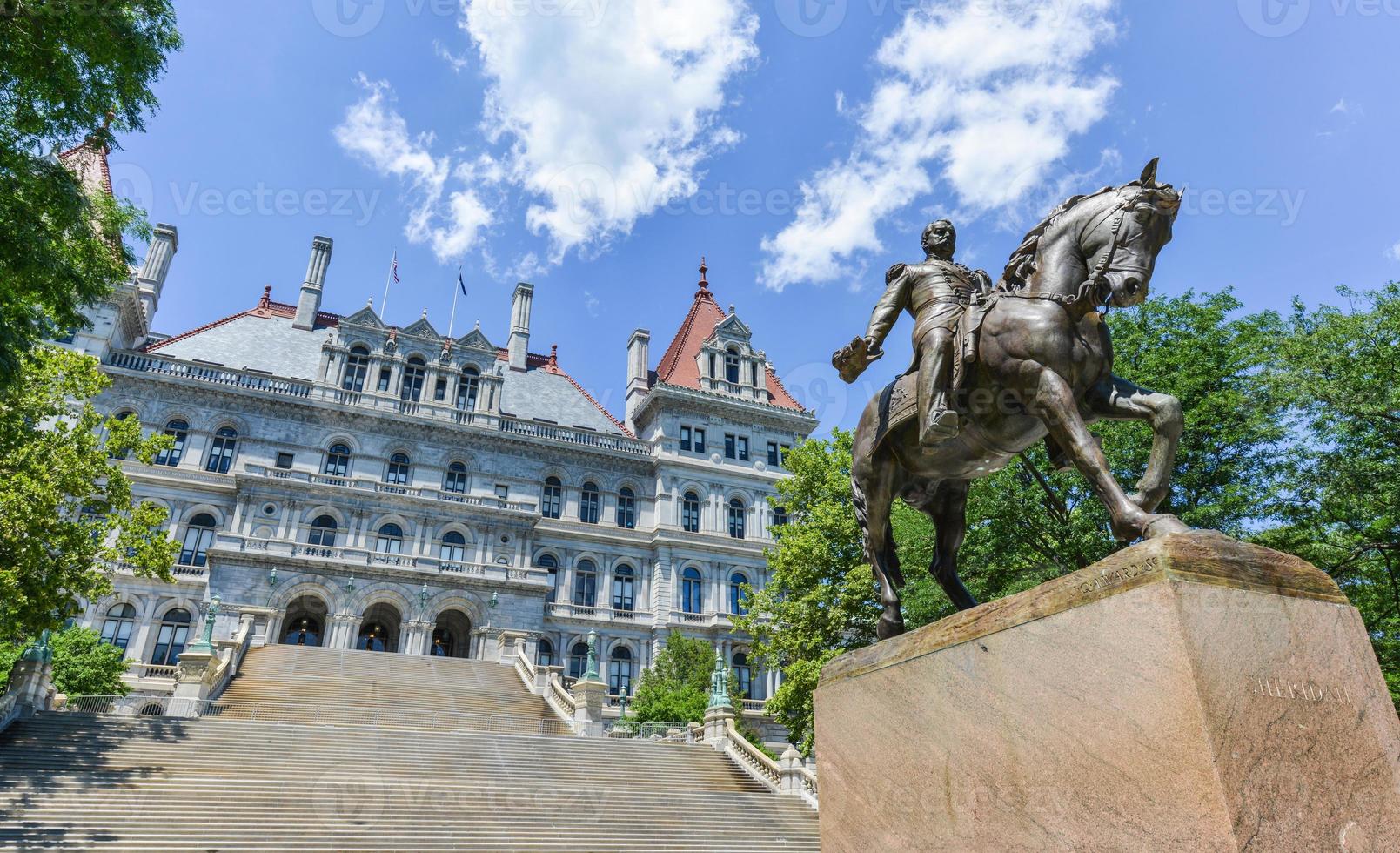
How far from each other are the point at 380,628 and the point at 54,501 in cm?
1983

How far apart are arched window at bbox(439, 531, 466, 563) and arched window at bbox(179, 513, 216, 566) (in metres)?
9.30

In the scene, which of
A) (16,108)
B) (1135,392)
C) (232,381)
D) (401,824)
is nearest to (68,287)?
(16,108)

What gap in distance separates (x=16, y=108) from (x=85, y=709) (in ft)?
51.9

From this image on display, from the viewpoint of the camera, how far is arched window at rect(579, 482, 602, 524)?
1672 inches

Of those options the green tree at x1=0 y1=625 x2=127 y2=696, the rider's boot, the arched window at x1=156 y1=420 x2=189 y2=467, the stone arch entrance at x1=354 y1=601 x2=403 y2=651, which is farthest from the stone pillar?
the arched window at x1=156 y1=420 x2=189 y2=467

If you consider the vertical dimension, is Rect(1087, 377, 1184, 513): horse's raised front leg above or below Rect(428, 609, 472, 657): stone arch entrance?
below

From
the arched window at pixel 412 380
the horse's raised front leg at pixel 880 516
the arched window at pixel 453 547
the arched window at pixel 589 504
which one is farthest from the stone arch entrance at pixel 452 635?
the horse's raised front leg at pixel 880 516

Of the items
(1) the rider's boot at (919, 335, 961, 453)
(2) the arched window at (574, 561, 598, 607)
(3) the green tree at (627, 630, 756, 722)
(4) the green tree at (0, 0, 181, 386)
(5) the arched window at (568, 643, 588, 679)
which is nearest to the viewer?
(1) the rider's boot at (919, 335, 961, 453)

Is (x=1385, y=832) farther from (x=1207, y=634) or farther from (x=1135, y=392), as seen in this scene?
(x=1135, y=392)

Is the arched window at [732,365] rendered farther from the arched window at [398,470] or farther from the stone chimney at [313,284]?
the stone chimney at [313,284]

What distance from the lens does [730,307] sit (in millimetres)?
50531

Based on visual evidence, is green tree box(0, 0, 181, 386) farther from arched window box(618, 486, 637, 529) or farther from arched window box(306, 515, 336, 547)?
arched window box(618, 486, 637, 529)

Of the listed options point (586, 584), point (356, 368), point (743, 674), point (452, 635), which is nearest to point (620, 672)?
point (586, 584)

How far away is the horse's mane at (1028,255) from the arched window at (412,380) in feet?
129
